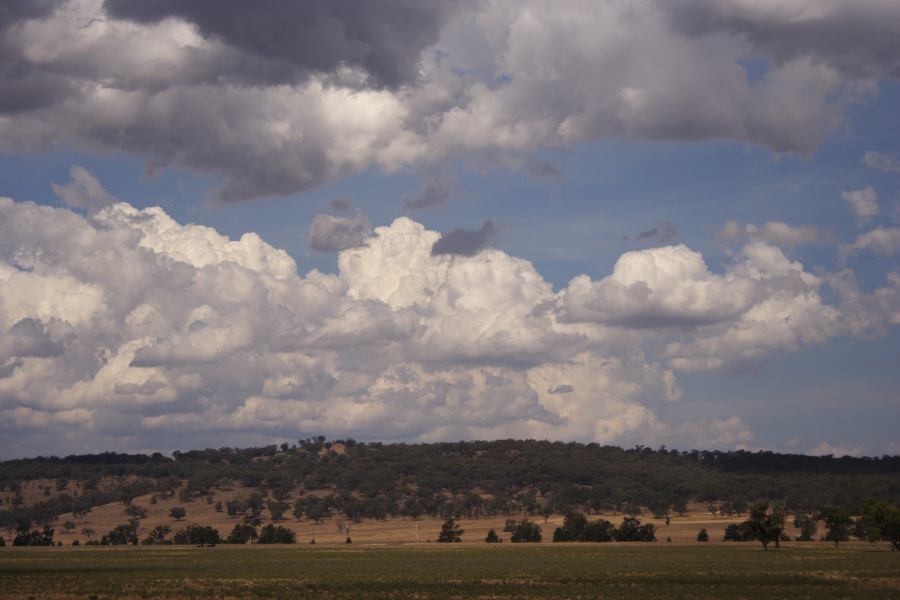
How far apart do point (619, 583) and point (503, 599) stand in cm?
1732

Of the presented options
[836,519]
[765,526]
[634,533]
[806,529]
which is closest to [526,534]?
[634,533]

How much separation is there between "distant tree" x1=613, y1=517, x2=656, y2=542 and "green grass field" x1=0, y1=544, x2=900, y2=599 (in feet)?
119

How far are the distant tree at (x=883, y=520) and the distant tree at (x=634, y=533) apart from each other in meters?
44.6

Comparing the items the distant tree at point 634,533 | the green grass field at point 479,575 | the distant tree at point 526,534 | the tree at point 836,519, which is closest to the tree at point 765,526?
the green grass field at point 479,575

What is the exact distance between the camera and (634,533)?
179 metres

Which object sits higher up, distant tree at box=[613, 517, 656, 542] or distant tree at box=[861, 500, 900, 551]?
distant tree at box=[861, 500, 900, 551]

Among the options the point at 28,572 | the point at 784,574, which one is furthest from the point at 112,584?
the point at 784,574

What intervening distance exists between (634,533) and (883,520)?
169 feet

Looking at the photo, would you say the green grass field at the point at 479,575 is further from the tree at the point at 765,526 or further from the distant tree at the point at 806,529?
the distant tree at the point at 806,529

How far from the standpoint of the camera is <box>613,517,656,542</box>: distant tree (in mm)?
177000

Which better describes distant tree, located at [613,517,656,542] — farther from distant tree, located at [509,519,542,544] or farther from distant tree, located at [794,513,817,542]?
distant tree, located at [794,513,817,542]

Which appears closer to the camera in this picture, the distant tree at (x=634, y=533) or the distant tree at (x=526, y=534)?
the distant tree at (x=634, y=533)

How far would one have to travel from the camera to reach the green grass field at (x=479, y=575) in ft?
244

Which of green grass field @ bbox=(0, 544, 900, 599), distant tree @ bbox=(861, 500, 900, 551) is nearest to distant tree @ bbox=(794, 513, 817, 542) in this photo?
green grass field @ bbox=(0, 544, 900, 599)
